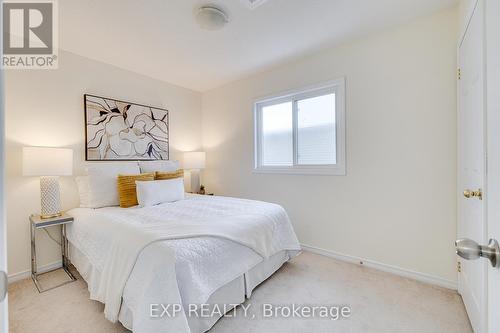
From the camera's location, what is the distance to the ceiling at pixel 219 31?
6.31 feet

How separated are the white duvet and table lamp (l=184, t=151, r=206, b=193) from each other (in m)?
1.29

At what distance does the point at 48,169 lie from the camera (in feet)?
6.93

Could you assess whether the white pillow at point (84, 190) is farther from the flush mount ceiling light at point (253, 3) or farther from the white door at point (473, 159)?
the white door at point (473, 159)

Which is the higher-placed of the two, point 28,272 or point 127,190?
point 127,190

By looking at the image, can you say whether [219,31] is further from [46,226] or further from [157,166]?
[46,226]

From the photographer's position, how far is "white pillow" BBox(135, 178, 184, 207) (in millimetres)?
2490

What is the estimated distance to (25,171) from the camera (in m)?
2.05

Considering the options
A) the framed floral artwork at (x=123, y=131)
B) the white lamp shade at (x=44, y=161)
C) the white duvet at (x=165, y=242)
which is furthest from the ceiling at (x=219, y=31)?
the white duvet at (x=165, y=242)

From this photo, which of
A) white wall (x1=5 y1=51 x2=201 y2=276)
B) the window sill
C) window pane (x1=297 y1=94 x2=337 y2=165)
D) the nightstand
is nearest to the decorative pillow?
the nightstand

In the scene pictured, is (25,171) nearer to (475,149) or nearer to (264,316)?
(264,316)

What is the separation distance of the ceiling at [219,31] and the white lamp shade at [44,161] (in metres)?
1.19

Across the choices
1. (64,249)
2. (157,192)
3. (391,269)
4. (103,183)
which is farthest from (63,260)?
(391,269)

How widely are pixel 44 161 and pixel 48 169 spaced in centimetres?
8

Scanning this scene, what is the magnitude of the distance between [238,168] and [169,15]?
2206mm
